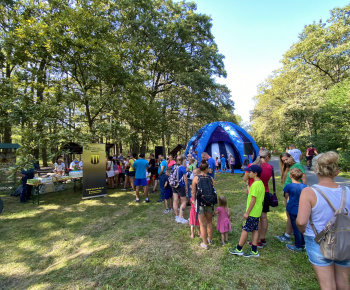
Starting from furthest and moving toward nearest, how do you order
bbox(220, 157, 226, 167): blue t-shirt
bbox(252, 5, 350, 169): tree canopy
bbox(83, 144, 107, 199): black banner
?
bbox(252, 5, 350, 169): tree canopy
bbox(220, 157, 226, 167): blue t-shirt
bbox(83, 144, 107, 199): black banner

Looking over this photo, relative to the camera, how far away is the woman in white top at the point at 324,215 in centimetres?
167

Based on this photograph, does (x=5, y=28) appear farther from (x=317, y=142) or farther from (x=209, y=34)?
(x=317, y=142)

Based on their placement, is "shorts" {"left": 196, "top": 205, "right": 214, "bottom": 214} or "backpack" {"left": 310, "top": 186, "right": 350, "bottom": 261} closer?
"backpack" {"left": 310, "top": 186, "right": 350, "bottom": 261}

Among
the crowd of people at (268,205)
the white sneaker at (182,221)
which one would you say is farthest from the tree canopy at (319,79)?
the white sneaker at (182,221)

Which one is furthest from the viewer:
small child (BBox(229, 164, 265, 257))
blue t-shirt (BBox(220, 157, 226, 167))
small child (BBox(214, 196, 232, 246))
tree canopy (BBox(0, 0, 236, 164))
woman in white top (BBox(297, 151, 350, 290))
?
blue t-shirt (BBox(220, 157, 226, 167))

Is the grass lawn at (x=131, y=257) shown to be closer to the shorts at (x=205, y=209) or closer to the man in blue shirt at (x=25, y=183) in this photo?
the shorts at (x=205, y=209)

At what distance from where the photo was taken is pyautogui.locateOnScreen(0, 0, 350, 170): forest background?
714 centimetres

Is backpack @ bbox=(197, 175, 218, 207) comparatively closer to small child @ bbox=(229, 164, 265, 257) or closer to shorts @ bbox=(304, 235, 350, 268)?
small child @ bbox=(229, 164, 265, 257)

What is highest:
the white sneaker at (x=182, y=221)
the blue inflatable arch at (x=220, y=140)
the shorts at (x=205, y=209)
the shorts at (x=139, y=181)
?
the blue inflatable arch at (x=220, y=140)

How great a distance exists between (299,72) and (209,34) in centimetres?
1087

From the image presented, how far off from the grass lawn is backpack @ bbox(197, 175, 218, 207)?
101cm

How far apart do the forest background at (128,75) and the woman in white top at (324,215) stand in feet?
23.9

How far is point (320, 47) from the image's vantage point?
17.8 m

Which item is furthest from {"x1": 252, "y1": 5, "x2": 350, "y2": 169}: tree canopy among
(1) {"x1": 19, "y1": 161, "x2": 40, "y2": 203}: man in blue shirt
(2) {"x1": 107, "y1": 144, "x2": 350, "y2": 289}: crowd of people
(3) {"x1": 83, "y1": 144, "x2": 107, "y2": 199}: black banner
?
(1) {"x1": 19, "y1": 161, "x2": 40, "y2": 203}: man in blue shirt
